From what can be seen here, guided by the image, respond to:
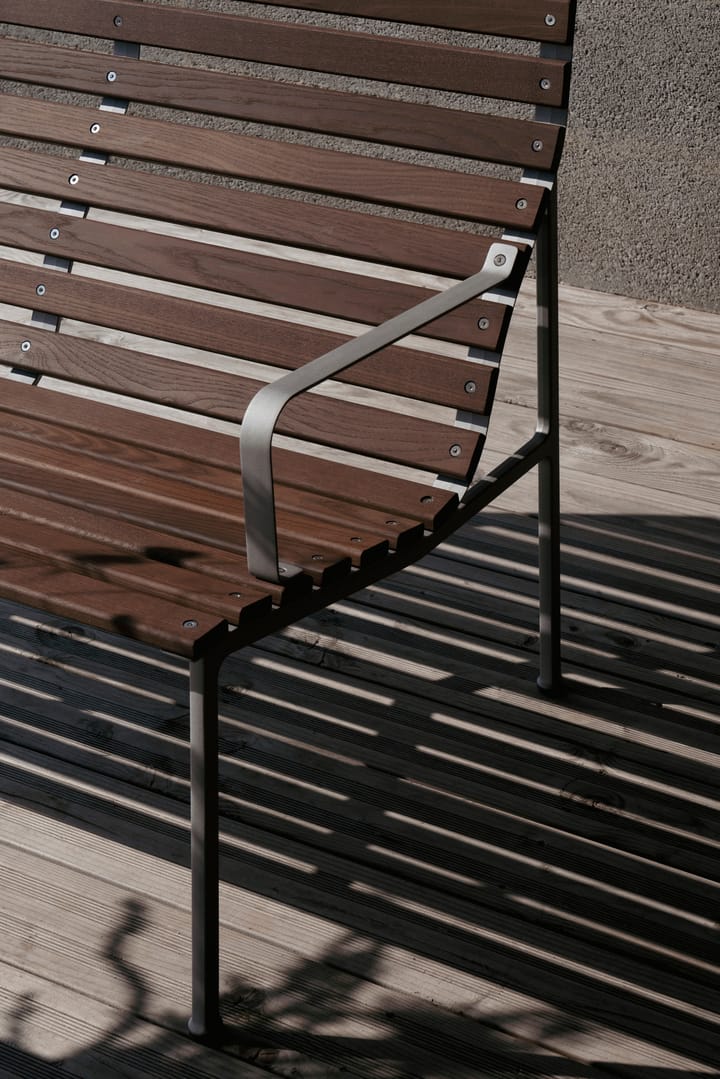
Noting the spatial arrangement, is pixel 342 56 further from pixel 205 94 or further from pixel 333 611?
pixel 333 611

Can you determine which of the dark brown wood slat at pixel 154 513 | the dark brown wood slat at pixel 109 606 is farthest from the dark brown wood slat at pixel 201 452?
the dark brown wood slat at pixel 109 606

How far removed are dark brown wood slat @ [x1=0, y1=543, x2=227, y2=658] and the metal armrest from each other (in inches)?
3.9

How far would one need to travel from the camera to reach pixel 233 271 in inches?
84.4

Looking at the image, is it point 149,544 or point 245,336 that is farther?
point 245,336

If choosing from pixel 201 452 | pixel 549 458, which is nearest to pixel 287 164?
pixel 201 452

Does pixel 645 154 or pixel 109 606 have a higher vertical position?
pixel 645 154

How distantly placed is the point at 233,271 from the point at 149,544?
65 cm

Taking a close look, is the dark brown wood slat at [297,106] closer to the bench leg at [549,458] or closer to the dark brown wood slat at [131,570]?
the bench leg at [549,458]

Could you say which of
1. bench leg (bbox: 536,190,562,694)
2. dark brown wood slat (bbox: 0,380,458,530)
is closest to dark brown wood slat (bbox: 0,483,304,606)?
dark brown wood slat (bbox: 0,380,458,530)

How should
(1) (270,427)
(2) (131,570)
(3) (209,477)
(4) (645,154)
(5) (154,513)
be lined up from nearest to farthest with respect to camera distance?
1. (1) (270,427)
2. (2) (131,570)
3. (5) (154,513)
4. (3) (209,477)
5. (4) (645,154)

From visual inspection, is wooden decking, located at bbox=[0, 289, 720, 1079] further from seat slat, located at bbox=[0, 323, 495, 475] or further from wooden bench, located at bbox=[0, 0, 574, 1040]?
seat slat, located at bbox=[0, 323, 495, 475]

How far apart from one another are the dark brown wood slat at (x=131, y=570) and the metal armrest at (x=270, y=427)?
0.13 ft

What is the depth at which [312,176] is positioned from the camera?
6.98 feet

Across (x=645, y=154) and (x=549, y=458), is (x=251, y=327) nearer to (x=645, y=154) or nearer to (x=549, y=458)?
(x=549, y=458)
